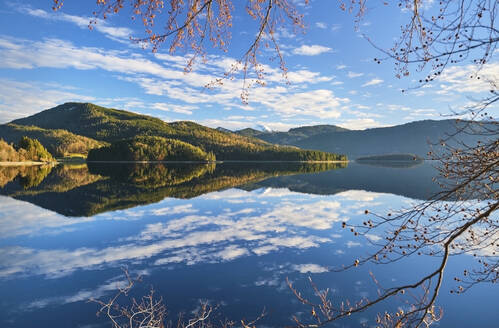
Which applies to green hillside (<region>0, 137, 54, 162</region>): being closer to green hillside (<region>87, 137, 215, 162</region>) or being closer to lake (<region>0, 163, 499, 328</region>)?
green hillside (<region>87, 137, 215, 162</region>)

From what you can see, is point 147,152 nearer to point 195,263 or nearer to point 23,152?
point 23,152

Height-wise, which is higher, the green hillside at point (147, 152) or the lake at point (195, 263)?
the green hillside at point (147, 152)

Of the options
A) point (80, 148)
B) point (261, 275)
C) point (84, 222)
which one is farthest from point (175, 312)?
point (80, 148)

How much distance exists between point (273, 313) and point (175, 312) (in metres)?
3.42

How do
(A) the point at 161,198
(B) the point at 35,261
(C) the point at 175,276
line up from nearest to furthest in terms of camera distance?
(C) the point at 175,276 → (B) the point at 35,261 → (A) the point at 161,198

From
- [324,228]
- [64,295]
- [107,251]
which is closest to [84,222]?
[107,251]

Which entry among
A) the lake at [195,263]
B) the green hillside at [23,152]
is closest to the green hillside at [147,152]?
the green hillside at [23,152]

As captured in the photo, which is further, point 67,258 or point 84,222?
point 84,222

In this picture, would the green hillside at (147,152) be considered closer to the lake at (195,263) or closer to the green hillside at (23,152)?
the green hillside at (23,152)

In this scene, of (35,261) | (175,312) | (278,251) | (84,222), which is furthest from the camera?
(84,222)

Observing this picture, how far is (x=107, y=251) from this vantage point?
54.9 ft

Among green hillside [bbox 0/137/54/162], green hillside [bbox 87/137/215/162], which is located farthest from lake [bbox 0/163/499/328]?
green hillside [bbox 87/137/215/162]

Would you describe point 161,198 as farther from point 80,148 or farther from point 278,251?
point 80,148

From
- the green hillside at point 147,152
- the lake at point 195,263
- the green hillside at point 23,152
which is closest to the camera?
the lake at point 195,263
